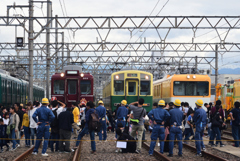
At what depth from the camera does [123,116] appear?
14.4m

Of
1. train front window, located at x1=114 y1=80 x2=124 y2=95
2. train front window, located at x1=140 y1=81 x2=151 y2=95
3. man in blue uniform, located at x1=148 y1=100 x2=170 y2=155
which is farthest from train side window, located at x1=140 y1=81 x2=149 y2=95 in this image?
man in blue uniform, located at x1=148 y1=100 x2=170 y2=155

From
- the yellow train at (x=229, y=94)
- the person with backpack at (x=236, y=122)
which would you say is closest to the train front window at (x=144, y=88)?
the yellow train at (x=229, y=94)

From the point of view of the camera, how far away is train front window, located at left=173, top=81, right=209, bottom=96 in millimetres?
22938

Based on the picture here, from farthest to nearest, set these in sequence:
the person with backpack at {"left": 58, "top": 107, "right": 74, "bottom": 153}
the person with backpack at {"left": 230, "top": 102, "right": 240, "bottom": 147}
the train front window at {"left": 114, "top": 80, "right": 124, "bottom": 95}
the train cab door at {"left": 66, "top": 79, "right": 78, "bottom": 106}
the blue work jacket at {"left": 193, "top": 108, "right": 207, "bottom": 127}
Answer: the train cab door at {"left": 66, "top": 79, "right": 78, "bottom": 106}, the train front window at {"left": 114, "top": 80, "right": 124, "bottom": 95}, the person with backpack at {"left": 230, "top": 102, "right": 240, "bottom": 147}, the blue work jacket at {"left": 193, "top": 108, "right": 207, "bottom": 127}, the person with backpack at {"left": 58, "top": 107, "right": 74, "bottom": 153}

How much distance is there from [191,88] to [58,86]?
7725 mm

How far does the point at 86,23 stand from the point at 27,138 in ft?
32.6

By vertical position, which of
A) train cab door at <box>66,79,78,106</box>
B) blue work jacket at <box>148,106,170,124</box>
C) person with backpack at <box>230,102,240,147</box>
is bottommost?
person with backpack at <box>230,102,240,147</box>

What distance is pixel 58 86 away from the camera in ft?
74.0

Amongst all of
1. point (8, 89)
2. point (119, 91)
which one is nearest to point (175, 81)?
point (119, 91)

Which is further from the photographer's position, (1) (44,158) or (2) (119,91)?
(2) (119,91)

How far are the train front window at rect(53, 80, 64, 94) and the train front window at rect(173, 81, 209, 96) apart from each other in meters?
6.47

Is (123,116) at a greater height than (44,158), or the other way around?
(123,116)

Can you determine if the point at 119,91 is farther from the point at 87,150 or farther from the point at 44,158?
the point at 44,158

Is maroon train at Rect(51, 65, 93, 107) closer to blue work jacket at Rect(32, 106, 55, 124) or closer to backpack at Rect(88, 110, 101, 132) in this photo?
backpack at Rect(88, 110, 101, 132)
